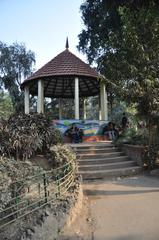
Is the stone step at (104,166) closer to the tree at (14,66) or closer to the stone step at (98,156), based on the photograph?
the stone step at (98,156)

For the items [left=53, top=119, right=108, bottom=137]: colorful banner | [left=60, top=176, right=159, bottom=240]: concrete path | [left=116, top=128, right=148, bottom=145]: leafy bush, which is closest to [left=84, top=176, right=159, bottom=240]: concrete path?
[left=60, top=176, right=159, bottom=240]: concrete path

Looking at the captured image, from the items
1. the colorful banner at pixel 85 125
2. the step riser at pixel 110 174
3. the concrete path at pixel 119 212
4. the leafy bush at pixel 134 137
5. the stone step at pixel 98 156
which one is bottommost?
the concrete path at pixel 119 212

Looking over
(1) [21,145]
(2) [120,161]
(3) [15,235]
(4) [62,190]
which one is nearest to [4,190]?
(3) [15,235]

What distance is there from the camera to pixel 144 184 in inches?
341

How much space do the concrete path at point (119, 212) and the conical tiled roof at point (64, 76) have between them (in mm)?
9048

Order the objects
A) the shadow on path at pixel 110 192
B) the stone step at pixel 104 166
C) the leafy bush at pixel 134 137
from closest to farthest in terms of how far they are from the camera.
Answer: the shadow on path at pixel 110 192 → the stone step at pixel 104 166 → the leafy bush at pixel 134 137


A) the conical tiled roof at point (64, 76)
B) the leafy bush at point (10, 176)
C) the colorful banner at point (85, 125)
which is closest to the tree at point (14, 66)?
the conical tiled roof at point (64, 76)

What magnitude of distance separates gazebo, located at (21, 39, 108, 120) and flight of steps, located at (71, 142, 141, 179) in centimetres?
470

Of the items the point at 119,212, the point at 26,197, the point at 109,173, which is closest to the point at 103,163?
the point at 109,173

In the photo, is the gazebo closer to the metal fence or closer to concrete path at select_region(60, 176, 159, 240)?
concrete path at select_region(60, 176, 159, 240)

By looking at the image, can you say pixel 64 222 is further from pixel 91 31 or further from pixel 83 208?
pixel 91 31

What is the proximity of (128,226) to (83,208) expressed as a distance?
4.85 feet

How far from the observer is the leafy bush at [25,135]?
9.17 metres

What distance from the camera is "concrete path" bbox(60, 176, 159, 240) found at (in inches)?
197
